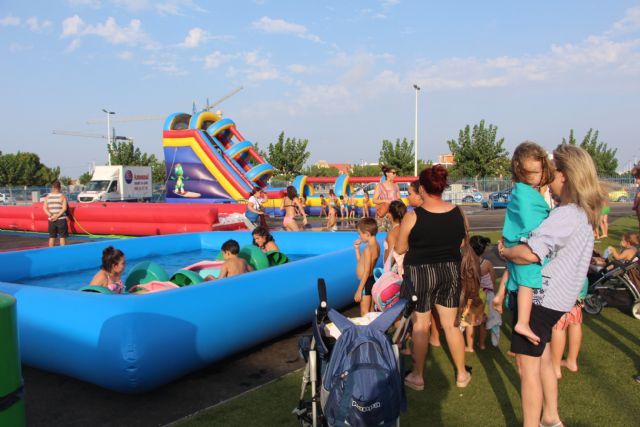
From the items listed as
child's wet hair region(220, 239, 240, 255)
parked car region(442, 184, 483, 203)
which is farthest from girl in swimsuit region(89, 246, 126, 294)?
parked car region(442, 184, 483, 203)

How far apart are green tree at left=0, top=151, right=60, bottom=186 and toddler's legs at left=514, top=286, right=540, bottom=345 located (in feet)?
195

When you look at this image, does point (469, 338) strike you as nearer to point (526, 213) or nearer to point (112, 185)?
point (526, 213)

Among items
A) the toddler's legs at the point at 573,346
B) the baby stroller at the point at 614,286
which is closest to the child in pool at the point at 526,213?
the toddler's legs at the point at 573,346

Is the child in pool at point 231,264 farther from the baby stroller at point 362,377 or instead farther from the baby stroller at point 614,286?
the baby stroller at point 614,286

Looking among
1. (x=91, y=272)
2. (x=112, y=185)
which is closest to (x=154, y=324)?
(x=91, y=272)

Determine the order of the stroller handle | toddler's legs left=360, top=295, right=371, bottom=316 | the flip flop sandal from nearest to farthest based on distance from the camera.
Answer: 1. the stroller handle
2. the flip flop sandal
3. toddler's legs left=360, top=295, right=371, bottom=316

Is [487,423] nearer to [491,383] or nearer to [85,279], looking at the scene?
[491,383]

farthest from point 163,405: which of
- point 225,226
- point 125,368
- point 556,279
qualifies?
point 225,226

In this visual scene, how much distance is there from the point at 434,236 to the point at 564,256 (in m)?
1.09

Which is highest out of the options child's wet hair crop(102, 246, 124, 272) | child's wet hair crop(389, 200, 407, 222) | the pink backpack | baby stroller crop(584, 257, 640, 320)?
child's wet hair crop(389, 200, 407, 222)

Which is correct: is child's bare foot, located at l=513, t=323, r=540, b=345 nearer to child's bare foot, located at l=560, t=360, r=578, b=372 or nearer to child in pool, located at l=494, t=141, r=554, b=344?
child in pool, located at l=494, t=141, r=554, b=344

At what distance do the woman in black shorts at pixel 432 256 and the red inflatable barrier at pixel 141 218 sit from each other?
8.95 metres

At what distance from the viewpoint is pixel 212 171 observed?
2081 cm

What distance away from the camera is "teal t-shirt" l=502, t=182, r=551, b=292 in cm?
256
